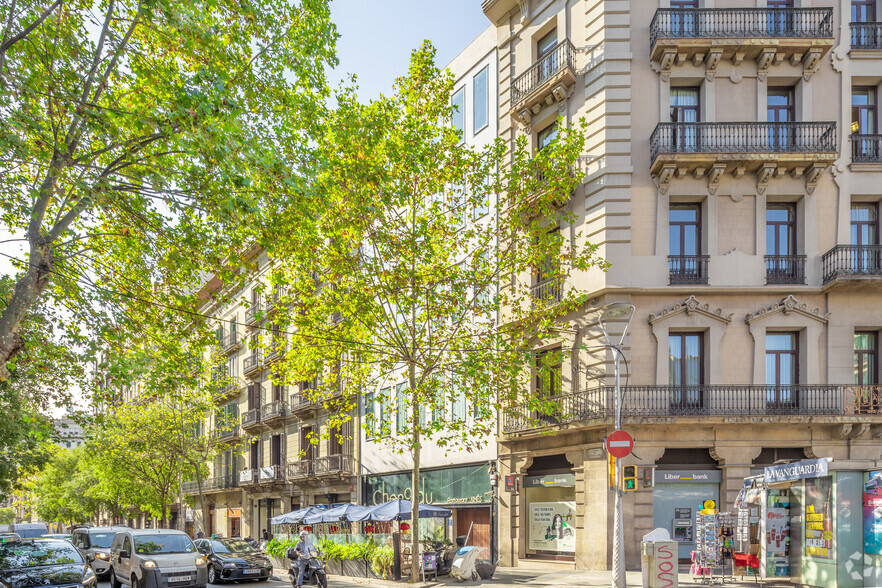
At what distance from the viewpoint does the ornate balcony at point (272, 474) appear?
148 ft

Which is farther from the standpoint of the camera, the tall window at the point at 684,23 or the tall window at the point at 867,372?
the tall window at the point at 684,23

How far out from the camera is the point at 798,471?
16.9m

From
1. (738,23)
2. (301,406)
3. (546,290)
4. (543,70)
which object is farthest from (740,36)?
(301,406)

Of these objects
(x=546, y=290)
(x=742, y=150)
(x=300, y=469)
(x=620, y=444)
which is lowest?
(x=300, y=469)

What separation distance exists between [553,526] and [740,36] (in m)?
16.2

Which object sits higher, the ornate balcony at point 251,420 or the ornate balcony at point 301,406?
the ornate balcony at point 301,406

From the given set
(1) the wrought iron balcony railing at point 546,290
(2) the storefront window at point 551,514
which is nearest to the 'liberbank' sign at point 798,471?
(2) the storefront window at point 551,514

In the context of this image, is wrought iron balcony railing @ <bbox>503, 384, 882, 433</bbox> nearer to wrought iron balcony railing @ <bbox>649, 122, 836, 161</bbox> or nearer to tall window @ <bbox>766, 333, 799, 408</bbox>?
tall window @ <bbox>766, 333, 799, 408</bbox>

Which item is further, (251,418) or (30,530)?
(251,418)

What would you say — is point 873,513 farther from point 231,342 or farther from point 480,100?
point 231,342

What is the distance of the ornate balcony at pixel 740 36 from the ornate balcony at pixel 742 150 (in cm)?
176

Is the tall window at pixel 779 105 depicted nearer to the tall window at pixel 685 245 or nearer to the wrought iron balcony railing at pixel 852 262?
the tall window at pixel 685 245

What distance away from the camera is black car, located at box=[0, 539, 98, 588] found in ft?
47.5

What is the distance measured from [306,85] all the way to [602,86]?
1171cm
